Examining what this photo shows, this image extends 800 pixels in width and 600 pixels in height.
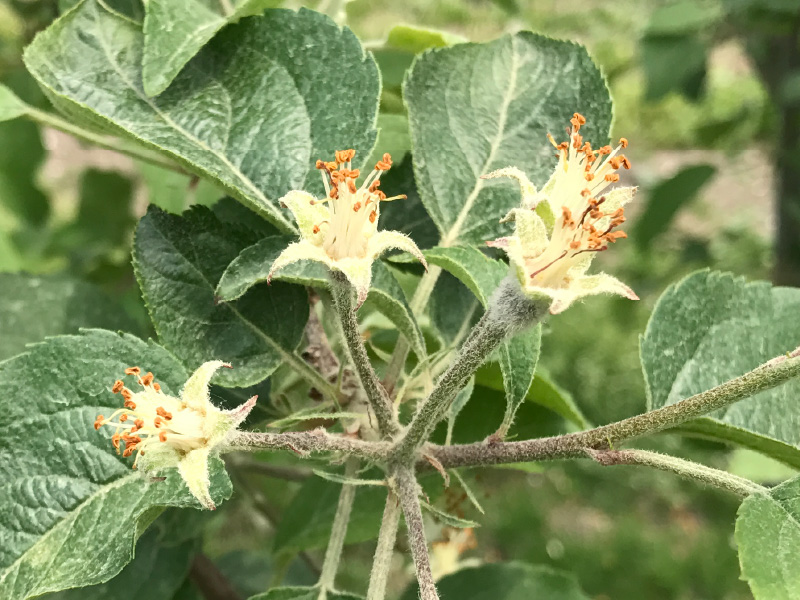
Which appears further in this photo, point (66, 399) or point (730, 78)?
point (730, 78)

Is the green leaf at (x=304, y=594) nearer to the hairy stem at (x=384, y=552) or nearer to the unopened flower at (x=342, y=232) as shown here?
the hairy stem at (x=384, y=552)

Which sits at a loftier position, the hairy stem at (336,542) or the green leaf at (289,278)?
the green leaf at (289,278)

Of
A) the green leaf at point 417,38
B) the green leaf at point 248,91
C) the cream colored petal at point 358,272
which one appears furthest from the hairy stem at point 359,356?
the green leaf at point 417,38

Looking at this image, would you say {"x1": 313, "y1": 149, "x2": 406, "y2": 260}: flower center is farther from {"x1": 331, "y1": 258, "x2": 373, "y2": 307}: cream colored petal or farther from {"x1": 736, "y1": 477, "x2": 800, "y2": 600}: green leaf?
{"x1": 736, "y1": 477, "x2": 800, "y2": 600}: green leaf

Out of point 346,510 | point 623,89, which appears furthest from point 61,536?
point 623,89

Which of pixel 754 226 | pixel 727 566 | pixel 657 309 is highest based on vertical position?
pixel 657 309

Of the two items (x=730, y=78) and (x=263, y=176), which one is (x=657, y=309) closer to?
(x=263, y=176)

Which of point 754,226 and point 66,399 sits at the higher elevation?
point 66,399
